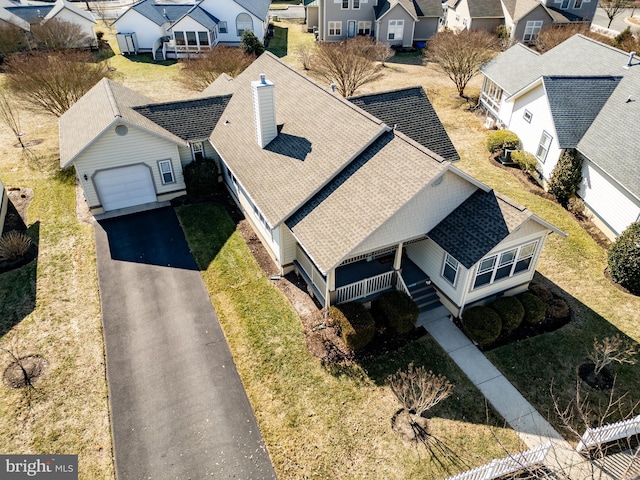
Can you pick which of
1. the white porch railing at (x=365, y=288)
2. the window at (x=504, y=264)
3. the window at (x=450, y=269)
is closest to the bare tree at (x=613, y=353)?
the window at (x=504, y=264)

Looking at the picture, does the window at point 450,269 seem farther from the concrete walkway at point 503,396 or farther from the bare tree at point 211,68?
the bare tree at point 211,68

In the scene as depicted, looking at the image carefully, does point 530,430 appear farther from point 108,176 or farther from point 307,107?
point 108,176

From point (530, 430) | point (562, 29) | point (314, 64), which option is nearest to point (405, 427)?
point (530, 430)

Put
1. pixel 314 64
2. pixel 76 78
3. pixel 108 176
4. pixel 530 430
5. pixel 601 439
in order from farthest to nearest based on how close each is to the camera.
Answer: pixel 314 64, pixel 76 78, pixel 108 176, pixel 530 430, pixel 601 439

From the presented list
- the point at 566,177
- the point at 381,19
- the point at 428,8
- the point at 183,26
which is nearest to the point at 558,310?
the point at 566,177

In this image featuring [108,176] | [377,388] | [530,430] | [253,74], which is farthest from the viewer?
[253,74]
